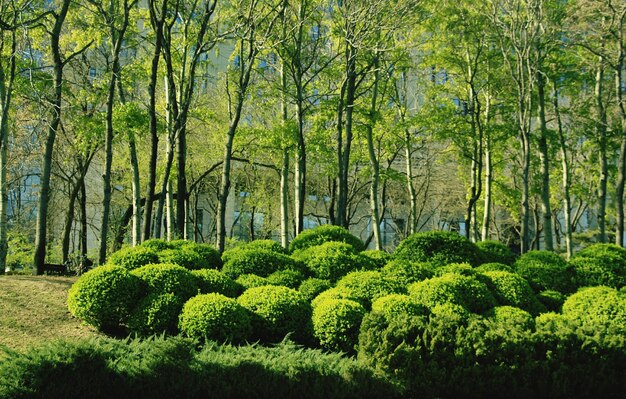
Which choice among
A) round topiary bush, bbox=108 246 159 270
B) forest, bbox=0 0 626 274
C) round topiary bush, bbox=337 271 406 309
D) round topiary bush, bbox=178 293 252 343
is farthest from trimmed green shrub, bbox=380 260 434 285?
forest, bbox=0 0 626 274

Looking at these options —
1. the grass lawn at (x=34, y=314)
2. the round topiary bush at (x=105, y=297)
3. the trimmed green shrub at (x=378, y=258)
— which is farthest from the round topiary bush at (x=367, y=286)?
the grass lawn at (x=34, y=314)

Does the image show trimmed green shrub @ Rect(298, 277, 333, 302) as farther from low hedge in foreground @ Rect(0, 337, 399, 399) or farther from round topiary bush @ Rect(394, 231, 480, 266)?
low hedge in foreground @ Rect(0, 337, 399, 399)

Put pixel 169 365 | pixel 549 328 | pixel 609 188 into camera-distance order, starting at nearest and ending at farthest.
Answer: pixel 169 365
pixel 549 328
pixel 609 188

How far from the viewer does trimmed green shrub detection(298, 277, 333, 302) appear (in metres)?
10.4

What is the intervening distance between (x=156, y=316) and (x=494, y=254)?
24.5 feet

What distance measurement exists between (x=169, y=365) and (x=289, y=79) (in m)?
18.3

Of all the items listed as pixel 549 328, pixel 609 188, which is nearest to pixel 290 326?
pixel 549 328

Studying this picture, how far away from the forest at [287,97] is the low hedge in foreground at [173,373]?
7.64 meters

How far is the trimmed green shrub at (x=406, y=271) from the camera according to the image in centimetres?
1084

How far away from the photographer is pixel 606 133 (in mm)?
22312

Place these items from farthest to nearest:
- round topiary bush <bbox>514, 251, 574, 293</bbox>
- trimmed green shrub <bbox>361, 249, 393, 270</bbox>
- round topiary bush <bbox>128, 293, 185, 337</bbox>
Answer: trimmed green shrub <bbox>361, 249, 393, 270</bbox>, round topiary bush <bbox>514, 251, 574, 293</bbox>, round topiary bush <bbox>128, 293, 185, 337</bbox>

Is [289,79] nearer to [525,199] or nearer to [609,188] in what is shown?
[525,199]

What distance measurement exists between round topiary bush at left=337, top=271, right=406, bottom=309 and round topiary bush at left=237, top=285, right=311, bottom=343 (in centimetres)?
95

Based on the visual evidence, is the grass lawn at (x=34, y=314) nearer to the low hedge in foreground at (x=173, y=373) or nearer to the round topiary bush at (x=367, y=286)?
the low hedge in foreground at (x=173, y=373)
